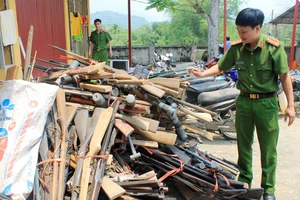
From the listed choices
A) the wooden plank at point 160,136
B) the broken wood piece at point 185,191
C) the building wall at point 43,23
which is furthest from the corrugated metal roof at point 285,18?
the broken wood piece at point 185,191

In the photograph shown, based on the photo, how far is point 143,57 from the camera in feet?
57.9

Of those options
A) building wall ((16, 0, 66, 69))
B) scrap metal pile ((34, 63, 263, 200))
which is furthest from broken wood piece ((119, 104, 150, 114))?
building wall ((16, 0, 66, 69))

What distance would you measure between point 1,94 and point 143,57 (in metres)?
15.1

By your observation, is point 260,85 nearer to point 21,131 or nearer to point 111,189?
point 111,189

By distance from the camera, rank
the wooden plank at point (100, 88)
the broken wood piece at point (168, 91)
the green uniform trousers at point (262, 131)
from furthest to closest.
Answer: the broken wood piece at point (168, 91) < the wooden plank at point (100, 88) < the green uniform trousers at point (262, 131)

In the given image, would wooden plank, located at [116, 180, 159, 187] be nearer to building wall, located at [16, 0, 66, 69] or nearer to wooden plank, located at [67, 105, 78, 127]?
wooden plank, located at [67, 105, 78, 127]

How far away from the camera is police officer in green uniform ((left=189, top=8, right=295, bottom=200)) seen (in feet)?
9.30

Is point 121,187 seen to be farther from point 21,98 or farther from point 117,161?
point 21,98

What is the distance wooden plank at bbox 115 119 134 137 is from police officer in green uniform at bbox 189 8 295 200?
1.21 meters

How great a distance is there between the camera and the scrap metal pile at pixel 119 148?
2498 millimetres

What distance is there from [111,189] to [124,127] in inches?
26.6

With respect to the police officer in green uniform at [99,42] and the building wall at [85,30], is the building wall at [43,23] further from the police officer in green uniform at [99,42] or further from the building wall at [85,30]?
the building wall at [85,30]

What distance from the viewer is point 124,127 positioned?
9.56 feet

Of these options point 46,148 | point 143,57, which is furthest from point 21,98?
point 143,57
